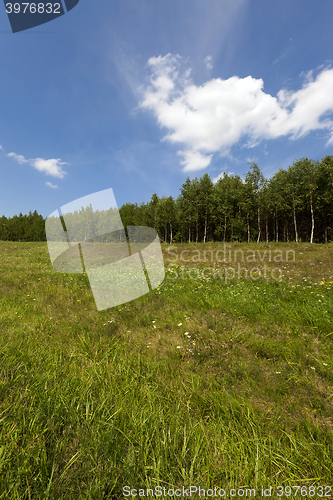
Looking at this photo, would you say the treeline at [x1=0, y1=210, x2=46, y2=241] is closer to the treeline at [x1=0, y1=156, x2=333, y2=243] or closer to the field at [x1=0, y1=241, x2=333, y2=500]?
the treeline at [x1=0, y1=156, x2=333, y2=243]

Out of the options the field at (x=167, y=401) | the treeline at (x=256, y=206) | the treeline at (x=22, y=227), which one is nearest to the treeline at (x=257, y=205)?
the treeline at (x=256, y=206)

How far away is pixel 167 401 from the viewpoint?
113 inches

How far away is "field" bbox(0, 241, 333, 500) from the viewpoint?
1.78 meters

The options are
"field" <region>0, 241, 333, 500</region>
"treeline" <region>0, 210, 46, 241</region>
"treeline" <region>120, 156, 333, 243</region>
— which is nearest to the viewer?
"field" <region>0, 241, 333, 500</region>

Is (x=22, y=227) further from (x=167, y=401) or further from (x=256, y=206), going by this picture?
(x=167, y=401)

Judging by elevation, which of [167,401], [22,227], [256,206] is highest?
[22,227]

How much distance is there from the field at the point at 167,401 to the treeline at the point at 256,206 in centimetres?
3755

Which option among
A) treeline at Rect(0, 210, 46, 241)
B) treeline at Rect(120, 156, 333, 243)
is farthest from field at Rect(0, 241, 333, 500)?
treeline at Rect(0, 210, 46, 241)

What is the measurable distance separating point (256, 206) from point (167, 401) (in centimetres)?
4441

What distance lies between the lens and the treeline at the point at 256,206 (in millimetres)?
35562

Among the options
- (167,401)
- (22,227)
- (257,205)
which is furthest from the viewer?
(22,227)

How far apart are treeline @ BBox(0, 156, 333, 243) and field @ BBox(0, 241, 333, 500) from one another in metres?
37.6

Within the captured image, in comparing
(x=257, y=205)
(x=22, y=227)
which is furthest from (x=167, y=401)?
(x=22, y=227)

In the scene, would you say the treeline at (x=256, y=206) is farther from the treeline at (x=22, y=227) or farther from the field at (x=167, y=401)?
the treeline at (x=22, y=227)
